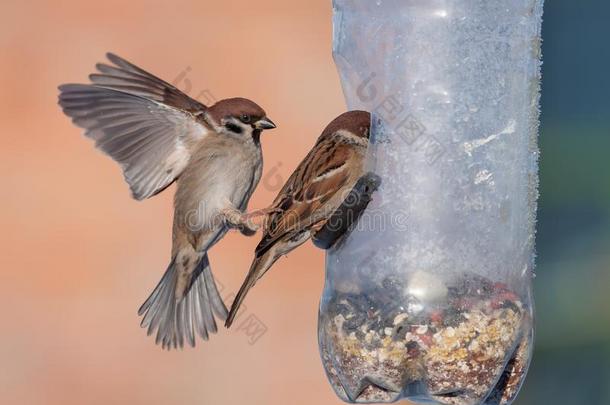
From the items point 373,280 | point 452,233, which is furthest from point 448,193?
point 373,280

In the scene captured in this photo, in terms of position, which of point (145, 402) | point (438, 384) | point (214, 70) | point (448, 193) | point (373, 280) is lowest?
point (145, 402)

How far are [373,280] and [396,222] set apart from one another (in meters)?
0.15

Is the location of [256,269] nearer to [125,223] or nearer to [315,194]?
[315,194]

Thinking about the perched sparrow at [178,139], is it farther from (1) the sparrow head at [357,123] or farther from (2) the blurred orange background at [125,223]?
(2) the blurred orange background at [125,223]

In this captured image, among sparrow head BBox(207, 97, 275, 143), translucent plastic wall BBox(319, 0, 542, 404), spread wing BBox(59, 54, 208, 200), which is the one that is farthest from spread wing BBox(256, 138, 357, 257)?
spread wing BBox(59, 54, 208, 200)

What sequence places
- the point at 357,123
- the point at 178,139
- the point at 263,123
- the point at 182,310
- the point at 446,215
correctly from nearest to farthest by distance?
the point at 446,215
the point at 357,123
the point at 263,123
the point at 178,139
the point at 182,310

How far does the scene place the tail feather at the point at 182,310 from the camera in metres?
3.57

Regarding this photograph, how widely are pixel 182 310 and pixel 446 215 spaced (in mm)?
1196

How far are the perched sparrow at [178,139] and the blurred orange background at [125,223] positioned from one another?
1.02m

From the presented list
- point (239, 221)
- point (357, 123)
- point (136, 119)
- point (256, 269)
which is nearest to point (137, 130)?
point (136, 119)

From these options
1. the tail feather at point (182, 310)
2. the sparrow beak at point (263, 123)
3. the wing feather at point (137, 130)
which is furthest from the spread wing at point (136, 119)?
the tail feather at point (182, 310)

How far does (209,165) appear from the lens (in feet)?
10.9

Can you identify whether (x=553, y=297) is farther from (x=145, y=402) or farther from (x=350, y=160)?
(x=350, y=160)

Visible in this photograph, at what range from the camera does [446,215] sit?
2.67 meters
